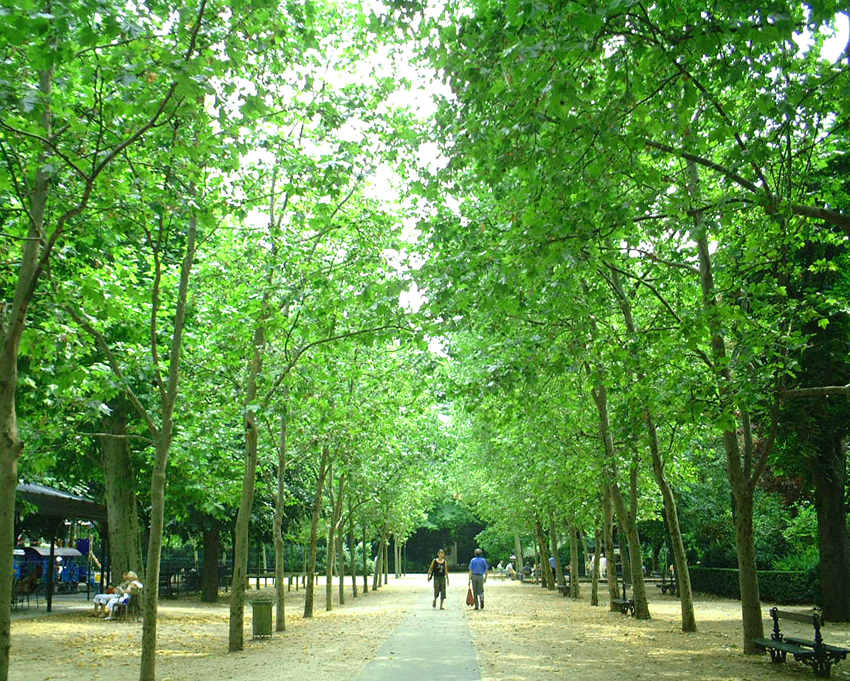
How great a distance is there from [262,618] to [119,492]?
6.99m

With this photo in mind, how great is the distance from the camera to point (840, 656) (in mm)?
9727

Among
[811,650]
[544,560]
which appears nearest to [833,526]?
[811,650]

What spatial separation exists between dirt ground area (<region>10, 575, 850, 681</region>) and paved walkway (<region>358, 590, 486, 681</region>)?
0.83ft

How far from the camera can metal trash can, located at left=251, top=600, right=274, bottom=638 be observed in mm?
15398

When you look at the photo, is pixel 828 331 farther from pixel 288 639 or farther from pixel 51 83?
pixel 51 83

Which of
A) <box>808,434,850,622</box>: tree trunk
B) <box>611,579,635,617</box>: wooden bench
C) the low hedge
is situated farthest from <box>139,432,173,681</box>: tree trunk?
the low hedge

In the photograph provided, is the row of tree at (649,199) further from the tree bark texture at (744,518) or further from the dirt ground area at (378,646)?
the dirt ground area at (378,646)

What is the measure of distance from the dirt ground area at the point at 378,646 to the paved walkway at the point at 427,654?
254 mm

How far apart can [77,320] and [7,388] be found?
2.84m

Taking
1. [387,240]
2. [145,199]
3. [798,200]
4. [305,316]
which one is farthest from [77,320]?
[798,200]

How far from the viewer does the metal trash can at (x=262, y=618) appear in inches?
606

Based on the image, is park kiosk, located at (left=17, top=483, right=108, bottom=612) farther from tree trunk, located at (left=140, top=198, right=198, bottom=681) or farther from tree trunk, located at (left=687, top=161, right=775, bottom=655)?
tree trunk, located at (left=687, top=161, right=775, bottom=655)

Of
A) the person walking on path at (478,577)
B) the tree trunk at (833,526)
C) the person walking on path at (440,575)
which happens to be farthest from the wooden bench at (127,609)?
the tree trunk at (833,526)

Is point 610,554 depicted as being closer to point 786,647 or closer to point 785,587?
point 785,587
